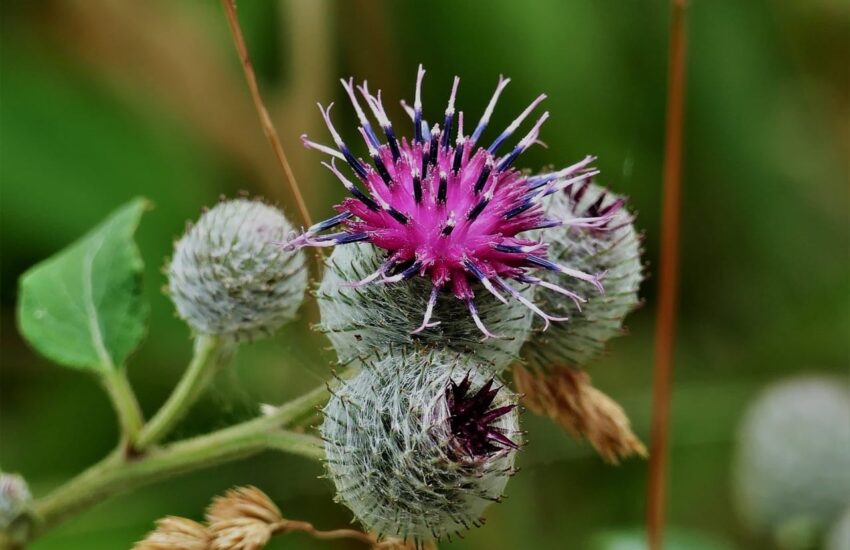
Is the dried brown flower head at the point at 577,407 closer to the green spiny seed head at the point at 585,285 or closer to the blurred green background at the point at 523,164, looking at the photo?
the green spiny seed head at the point at 585,285

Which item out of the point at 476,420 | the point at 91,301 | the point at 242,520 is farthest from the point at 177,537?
the point at 91,301

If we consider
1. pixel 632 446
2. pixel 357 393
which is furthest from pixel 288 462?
pixel 357 393

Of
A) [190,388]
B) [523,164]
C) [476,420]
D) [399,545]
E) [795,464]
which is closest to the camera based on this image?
[476,420]

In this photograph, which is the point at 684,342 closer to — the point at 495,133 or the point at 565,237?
the point at 495,133

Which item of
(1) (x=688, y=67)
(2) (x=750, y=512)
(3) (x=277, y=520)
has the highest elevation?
(1) (x=688, y=67)

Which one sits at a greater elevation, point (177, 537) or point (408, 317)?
point (408, 317)

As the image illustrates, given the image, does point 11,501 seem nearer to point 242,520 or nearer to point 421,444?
point 242,520

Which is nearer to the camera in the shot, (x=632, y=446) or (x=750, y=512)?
(x=632, y=446)

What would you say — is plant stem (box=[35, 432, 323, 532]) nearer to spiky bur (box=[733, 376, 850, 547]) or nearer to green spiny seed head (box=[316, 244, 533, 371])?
green spiny seed head (box=[316, 244, 533, 371])
